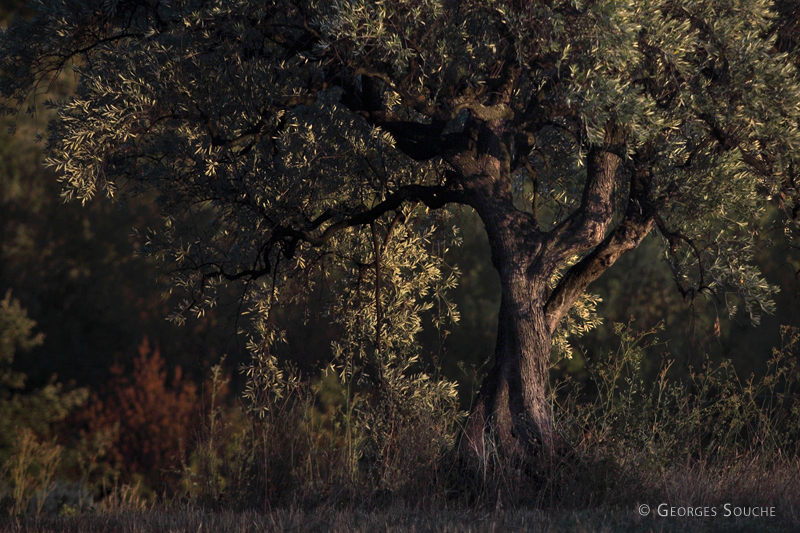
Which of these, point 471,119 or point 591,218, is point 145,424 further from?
point 591,218

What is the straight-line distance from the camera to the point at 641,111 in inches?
257

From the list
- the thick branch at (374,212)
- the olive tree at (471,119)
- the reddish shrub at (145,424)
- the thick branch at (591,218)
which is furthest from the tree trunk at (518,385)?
the reddish shrub at (145,424)

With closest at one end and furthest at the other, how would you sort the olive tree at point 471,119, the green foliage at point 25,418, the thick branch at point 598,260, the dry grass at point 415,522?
1. the dry grass at point 415,522
2. the olive tree at point 471,119
3. the thick branch at point 598,260
4. the green foliage at point 25,418

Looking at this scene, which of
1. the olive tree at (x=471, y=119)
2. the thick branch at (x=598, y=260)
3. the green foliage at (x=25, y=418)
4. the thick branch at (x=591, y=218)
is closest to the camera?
the olive tree at (x=471, y=119)

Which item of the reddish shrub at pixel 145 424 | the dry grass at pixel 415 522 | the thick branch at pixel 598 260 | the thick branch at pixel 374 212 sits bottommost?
the dry grass at pixel 415 522

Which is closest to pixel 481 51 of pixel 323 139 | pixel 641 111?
pixel 641 111

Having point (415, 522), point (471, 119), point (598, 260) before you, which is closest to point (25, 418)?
point (415, 522)

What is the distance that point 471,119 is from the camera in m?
8.32

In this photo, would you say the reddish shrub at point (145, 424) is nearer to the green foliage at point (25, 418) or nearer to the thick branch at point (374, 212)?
the green foliage at point (25, 418)

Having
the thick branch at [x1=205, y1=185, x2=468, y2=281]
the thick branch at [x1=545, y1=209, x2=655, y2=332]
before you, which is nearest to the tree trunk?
the thick branch at [x1=545, y1=209, x2=655, y2=332]

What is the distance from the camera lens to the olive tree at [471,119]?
6.77 meters

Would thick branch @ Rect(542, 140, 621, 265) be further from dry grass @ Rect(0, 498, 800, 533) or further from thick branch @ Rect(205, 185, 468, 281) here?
dry grass @ Rect(0, 498, 800, 533)

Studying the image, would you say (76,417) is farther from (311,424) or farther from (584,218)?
(584,218)

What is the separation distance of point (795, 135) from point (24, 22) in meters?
8.62
